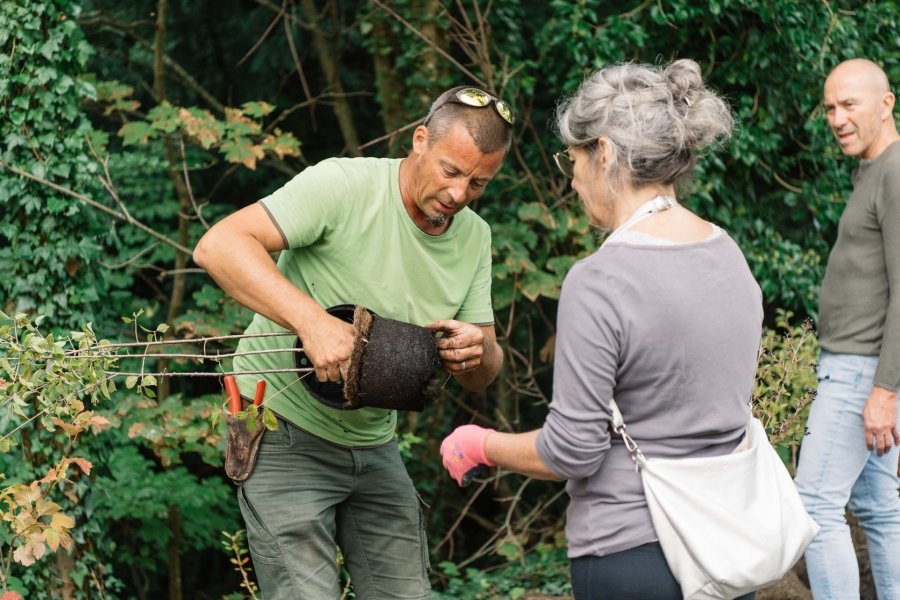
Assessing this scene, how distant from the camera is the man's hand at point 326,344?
8.45 ft

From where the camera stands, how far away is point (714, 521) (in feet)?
6.95

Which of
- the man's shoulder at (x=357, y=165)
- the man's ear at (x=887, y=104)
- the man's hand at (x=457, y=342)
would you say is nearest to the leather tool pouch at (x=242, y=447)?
the man's hand at (x=457, y=342)

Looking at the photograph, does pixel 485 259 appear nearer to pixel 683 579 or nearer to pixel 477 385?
pixel 477 385

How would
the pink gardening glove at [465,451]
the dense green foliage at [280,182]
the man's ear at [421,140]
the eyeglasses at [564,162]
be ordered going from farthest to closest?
the dense green foliage at [280,182], the man's ear at [421,140], the eyeglasses at [564,162], the pink gardening glove at [465,451]

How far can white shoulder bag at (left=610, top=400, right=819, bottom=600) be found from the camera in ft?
6.89

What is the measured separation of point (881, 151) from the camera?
3.77 m

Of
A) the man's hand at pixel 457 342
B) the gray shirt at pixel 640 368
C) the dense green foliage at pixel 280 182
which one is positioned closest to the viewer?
the gray shirt at pixel 640 368

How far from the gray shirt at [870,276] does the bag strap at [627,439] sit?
1754mm

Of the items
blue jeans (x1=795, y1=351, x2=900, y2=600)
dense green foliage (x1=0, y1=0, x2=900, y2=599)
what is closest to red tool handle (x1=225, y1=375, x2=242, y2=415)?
dense green foliage (x1=0, y1=0, x2=900, y2=599)

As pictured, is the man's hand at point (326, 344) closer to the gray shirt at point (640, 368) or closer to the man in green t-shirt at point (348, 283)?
the man in green t-shirt at point (348, 283)

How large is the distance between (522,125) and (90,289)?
2822 millimetres

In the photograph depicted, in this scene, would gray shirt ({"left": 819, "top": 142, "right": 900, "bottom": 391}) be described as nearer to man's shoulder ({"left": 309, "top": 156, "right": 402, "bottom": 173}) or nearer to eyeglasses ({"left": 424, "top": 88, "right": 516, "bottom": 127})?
eyeglasses ({"left": 424, "top": 88, "right": 516, "bottom": 127})

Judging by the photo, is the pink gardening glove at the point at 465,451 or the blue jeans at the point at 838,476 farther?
the blue jeans at the point at 838,476

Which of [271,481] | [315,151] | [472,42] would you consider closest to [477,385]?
[271,481]
